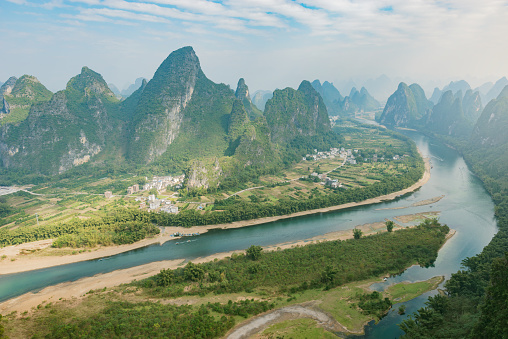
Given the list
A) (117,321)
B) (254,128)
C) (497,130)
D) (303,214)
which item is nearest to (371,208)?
(303,214)

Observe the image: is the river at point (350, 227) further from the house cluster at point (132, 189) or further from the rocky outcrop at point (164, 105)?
the rocky outcrop at point (164, 105)

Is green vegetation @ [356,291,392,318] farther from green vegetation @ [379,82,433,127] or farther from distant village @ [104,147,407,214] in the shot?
green vegetation @ [379,82,433,127]

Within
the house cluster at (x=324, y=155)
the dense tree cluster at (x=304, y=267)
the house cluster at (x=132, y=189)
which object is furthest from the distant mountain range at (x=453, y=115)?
the house cluster at (x=132, y=189)

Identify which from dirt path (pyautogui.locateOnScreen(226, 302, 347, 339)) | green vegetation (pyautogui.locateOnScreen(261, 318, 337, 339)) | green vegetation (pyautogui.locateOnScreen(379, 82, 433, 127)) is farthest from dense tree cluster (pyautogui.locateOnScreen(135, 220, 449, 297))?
green vegetation (pyautogui.locateOnScreen(379, 82, 433, 127))

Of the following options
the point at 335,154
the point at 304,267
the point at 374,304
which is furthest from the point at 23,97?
the point at 374,304

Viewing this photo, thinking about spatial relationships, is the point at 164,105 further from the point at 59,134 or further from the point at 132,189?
the point at 132,189

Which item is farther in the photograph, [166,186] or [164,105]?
[164,105]
